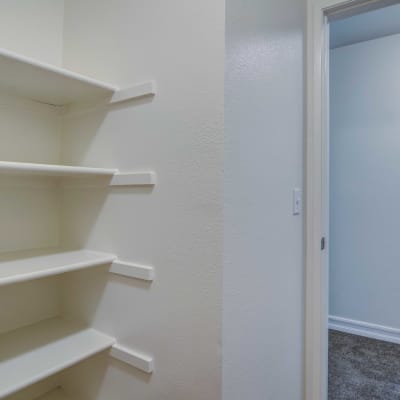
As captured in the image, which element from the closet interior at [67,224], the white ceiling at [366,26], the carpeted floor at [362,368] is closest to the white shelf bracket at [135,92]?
the closet interior at [67,224]

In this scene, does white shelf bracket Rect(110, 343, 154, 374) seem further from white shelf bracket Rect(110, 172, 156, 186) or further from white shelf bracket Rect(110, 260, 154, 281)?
white shelf bracket Rect(110, 172, 156, 186)

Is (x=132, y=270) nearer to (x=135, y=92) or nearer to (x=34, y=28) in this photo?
(x=135, y=92)

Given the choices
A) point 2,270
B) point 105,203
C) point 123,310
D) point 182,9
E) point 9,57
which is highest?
point 182,9

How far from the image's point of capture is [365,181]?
2680 mm

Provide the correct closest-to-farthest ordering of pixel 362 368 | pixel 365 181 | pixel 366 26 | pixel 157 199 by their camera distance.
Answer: pixel 157 199 → pixel 362 368 → pixel 366 26 → pixel 365 181

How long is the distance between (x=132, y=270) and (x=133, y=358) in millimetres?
334

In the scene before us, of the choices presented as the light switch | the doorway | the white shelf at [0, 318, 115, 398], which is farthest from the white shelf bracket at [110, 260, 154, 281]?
the doorway

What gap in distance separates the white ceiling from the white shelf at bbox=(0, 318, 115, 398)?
2564 millimetres

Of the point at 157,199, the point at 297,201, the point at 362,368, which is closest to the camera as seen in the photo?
the point at 157,199

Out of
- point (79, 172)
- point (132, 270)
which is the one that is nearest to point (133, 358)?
point (132, 270)

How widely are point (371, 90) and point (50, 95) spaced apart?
2563mm

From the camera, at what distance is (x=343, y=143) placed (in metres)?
→ 2.77

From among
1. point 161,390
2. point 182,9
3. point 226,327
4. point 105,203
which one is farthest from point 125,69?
point 161,390

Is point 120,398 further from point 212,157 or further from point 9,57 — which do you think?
point 9,57
